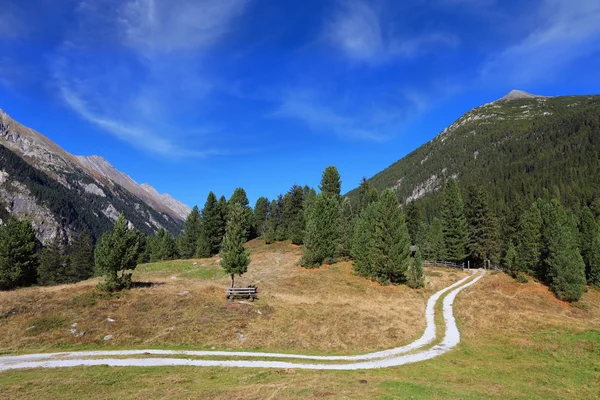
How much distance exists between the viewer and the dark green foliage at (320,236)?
53.0 meters

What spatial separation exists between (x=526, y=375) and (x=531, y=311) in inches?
873

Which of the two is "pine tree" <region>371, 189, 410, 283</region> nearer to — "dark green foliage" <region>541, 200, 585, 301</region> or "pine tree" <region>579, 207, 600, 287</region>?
"dark green foliage" <region>541, 200, 585, 301</region>

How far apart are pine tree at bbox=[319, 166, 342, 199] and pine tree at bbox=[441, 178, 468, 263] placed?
81.2 feet

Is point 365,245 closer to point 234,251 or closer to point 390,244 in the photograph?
point 390,244

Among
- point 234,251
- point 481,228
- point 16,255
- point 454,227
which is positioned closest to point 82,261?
point 16,255

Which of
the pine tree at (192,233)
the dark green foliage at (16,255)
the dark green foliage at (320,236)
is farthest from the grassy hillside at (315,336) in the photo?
the pine tree at (192,233)

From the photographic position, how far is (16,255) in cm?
4956

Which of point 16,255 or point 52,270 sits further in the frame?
point 52,270

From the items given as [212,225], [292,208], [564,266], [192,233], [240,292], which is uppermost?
[292,208]

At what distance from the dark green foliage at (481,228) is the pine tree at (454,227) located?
2574 mm

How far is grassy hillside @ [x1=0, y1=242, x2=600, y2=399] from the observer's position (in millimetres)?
15102

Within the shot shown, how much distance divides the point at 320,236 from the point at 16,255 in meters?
48.1

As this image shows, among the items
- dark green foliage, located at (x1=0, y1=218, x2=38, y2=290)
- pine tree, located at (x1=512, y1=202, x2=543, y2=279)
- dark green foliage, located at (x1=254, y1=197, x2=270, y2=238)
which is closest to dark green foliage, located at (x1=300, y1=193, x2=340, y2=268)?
pine tree, located at (x1=512, y1=202, x2=543, y2=279)

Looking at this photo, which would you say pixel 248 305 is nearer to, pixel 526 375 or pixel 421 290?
pixel 526 375
